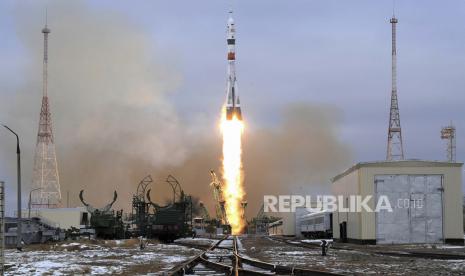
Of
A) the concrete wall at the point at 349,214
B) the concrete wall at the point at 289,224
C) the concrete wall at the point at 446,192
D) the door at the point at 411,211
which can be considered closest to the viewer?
the concrete wall at the point at 446,192

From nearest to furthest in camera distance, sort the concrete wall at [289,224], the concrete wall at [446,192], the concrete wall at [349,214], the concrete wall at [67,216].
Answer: the concrete wall at [446,192], the concrete wall at [349,214], the concrete wall at [289,224], the concrete wall at [67,216]

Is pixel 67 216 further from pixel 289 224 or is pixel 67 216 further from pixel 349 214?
pixel 349 214

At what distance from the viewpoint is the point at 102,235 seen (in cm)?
6794

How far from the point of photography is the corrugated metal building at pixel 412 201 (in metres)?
54.4

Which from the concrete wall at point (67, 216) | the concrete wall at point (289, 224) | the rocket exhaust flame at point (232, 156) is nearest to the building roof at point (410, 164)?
the rocket exhaust flame at point (232, 156)

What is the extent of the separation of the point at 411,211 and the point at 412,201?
81cm

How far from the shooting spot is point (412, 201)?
5503cm

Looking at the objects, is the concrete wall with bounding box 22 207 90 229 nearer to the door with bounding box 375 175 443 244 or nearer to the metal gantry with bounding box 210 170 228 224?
the metal gantry with bounding box 210 170 228 224

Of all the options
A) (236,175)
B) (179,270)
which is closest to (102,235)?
(236,175)

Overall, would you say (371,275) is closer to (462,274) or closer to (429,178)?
(462,274)

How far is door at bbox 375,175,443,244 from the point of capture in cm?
5447

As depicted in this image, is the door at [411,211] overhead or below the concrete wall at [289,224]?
overhead

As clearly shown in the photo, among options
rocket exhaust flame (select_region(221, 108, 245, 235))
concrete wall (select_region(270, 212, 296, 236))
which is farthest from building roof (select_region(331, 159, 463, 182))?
concrete wall (select_region(270, 212, 296, 236))

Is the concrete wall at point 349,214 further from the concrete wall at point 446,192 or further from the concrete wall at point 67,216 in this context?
the concrete wall at point 67,216
